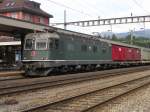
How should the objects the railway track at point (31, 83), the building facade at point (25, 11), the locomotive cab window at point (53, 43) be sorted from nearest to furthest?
1. the railway track at point (31, 83)
2. the locomotive cab window at point (53, 43)
3. the building facade at point (25, 11)

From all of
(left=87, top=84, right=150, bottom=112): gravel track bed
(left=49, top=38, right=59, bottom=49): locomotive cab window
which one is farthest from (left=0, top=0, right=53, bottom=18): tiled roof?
(left=87, top=84, right=150, bottom=112): gravel track bed

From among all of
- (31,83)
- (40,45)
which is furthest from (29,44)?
(31,83)

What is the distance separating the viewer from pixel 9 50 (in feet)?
149

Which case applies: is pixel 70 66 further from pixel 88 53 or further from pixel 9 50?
pixel 9 50

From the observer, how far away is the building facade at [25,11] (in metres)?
66.9

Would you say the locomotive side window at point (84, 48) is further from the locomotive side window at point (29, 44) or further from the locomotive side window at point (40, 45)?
the locomotive side window at point (29, 44)

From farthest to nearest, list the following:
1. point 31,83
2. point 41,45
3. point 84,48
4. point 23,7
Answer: point 23,7 → point 84,48 → point 41,45 → point 31,83

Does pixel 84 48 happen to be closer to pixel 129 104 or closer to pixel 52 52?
pixel 52 52

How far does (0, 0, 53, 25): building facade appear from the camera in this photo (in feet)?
219

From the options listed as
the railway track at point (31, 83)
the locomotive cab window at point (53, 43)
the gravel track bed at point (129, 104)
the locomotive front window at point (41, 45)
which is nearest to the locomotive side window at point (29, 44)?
the locomotive front window at point (41, 45)

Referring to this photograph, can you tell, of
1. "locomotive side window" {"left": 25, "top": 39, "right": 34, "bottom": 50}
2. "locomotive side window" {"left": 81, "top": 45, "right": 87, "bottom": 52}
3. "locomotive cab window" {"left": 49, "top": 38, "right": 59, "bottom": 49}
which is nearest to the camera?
"locomotive cab window" {"left": 49, "top": 38, "right": 59, "bottom": 49}

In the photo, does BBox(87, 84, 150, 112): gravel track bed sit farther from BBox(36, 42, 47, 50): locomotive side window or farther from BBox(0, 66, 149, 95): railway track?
BBox(36, 42, 47, 50): locomotive side window

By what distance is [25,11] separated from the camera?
220 feet

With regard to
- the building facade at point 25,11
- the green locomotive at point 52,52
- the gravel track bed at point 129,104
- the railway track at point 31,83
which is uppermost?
the building facade at point 25,11
